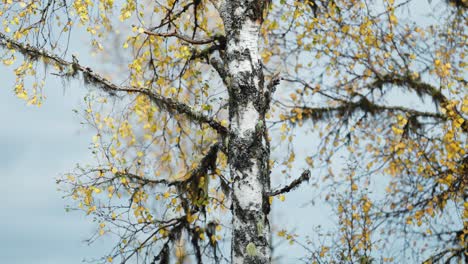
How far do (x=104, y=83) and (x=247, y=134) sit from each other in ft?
6.86

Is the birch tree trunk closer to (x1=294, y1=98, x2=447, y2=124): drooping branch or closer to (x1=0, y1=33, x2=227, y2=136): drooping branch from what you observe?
(x1=0, y1=33, x2=227, y2=136): drooping branch

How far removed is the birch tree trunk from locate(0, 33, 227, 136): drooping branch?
903mm

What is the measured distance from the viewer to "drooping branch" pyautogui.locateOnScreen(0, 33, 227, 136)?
23.4 feet

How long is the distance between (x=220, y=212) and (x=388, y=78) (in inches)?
174

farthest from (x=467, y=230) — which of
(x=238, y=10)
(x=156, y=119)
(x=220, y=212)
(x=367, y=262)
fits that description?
(x=238, y=10)

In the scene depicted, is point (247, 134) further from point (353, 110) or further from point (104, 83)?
point (353, 110)

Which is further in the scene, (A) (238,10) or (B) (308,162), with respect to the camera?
(B) (308,162)

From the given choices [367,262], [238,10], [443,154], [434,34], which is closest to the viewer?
[238,10]

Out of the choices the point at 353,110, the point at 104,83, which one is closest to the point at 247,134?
the point at 104,83

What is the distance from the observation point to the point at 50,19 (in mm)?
8062

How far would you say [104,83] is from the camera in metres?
7.35

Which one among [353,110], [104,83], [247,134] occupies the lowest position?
[247,134]

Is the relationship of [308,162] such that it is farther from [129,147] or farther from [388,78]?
[129,147]

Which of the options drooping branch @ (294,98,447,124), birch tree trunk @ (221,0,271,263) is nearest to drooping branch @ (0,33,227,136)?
birch tree trunk @ (221,0,271,263)
